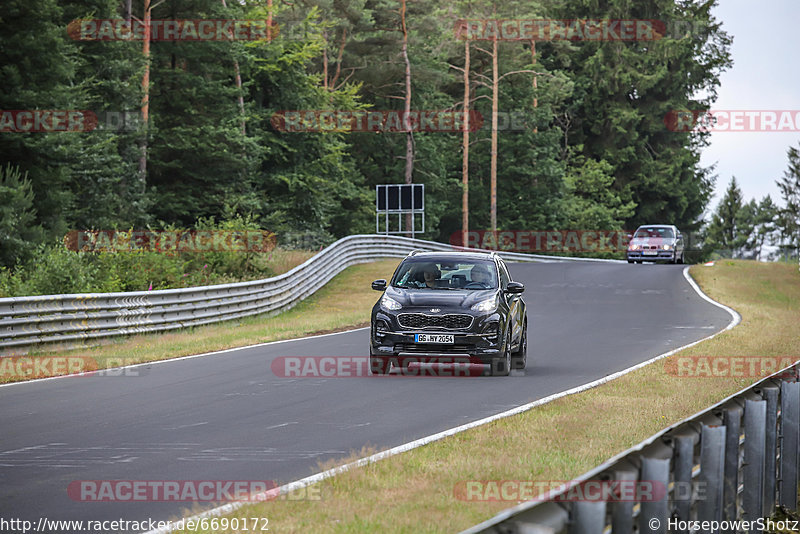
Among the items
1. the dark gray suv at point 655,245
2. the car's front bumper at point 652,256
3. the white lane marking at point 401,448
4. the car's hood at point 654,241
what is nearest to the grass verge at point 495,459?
the white lane marking at point 401,448

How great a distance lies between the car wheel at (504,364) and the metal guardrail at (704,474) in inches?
321

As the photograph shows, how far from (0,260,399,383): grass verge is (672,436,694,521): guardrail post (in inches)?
460

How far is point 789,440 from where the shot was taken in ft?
25.0

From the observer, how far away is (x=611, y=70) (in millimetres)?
86312

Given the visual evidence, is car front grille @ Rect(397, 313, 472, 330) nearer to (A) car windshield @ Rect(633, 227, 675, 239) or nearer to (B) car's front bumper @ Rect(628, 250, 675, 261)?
(B) car's front bumper @ Rect(628, 250, 675, 261)

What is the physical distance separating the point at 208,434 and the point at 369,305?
2173 centimetres

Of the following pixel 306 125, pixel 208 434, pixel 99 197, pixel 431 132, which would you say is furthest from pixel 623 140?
pixel 208 434

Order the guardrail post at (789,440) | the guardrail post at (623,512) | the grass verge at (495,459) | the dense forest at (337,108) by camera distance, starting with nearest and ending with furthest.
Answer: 1. the guardrail post at (623,512)
2. the grass verge at (495,459)
3. the guardrail post at (789,440)
4. the dense forest at (337,108)

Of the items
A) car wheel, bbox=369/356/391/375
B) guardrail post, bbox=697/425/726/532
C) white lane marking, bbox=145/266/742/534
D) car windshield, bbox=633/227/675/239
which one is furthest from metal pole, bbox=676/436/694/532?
car windshield, bbox=633/227/675/239

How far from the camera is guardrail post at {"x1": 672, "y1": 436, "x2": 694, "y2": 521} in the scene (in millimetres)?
5316

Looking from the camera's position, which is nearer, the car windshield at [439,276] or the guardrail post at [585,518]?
the guardrail post at [585,518]

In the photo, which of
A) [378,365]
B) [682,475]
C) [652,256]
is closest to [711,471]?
[682,475]

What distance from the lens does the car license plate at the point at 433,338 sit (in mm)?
15648

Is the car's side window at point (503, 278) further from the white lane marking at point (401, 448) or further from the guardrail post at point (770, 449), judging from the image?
the guardrail post at point (770, 449)
